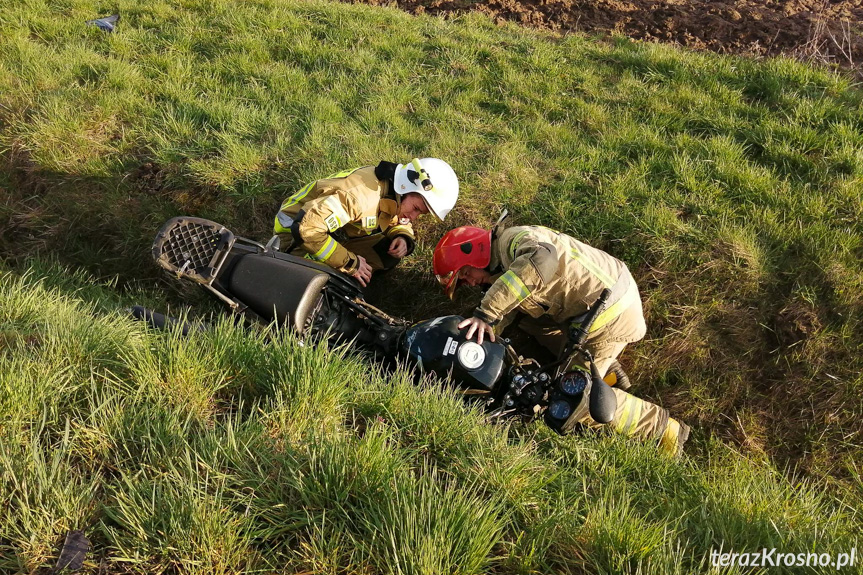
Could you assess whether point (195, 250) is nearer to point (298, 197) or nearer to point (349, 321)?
point (298, 197)

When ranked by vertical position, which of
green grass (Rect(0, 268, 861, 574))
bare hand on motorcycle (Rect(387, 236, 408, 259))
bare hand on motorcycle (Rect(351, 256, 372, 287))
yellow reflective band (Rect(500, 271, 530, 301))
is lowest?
bare hand on motorcycle (Rect(351, 256, 372, 287))

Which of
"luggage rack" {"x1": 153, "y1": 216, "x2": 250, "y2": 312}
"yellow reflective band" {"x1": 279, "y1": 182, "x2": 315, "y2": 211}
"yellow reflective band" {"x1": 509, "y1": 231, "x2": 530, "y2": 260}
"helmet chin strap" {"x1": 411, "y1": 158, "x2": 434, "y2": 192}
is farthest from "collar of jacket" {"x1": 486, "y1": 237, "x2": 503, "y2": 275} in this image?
"luggage rack" {"x1": 153, "y1": 216, "x2": 250, "y2": 312}

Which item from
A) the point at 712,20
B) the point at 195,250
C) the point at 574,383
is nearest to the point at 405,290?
the point at 195,250

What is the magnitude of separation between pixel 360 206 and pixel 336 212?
0.73 feet

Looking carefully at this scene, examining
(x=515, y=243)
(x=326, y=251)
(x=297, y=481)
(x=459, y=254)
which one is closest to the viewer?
(x=297, y=481)

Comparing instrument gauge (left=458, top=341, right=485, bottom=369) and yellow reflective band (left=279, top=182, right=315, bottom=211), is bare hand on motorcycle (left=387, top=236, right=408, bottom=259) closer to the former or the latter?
yellow reflective band (left=279, top=182, right=315, bottom=211)

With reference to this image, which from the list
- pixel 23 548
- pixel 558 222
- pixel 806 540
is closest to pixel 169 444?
pixel 23 548

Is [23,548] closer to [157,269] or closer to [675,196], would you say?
[157,269]

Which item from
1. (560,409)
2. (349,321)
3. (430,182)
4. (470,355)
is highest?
(430,182)

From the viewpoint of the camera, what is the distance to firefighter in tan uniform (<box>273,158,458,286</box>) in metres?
3.75

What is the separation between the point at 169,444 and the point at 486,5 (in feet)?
23.8

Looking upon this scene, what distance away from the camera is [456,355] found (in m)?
3.09

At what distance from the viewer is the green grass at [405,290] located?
6.03 feet

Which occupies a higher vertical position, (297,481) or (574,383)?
(297,481)
